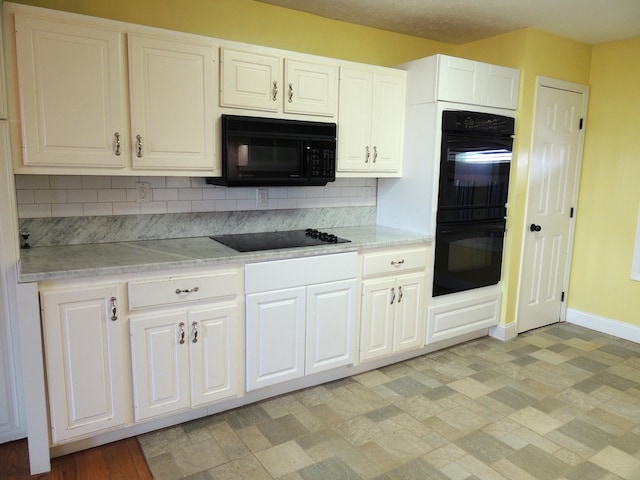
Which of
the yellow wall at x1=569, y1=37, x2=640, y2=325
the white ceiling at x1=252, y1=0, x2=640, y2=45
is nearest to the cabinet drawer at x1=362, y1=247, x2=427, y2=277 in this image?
the white ceiling at x1=252, y1=0, x2=640, y2=45

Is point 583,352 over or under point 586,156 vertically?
under

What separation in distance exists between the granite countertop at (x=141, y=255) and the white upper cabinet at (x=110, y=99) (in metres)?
0.43

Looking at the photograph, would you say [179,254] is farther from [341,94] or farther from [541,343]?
[541,343]

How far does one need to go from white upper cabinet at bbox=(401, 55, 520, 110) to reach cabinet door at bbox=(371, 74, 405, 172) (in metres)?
0.13

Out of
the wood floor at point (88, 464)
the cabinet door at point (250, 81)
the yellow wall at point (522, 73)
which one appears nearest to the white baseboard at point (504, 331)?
the yellow wall at point (522, 73)

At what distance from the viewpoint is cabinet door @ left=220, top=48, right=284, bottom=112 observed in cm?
262

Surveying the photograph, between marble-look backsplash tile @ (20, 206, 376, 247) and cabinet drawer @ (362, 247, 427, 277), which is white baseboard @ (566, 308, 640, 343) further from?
marble-look backsplash tile @ (20, 206, 376, 247)

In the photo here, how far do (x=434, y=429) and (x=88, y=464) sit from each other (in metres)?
1.78

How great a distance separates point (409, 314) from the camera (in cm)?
328

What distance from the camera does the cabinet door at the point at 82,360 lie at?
2061mm

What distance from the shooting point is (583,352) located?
144 inches

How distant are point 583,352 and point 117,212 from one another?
361 cm

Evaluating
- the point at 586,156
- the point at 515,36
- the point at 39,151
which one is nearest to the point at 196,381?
the point at 39,151

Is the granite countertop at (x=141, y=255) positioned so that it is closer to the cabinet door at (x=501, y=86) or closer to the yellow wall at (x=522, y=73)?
the yellow wall at (x=522, y=73)
